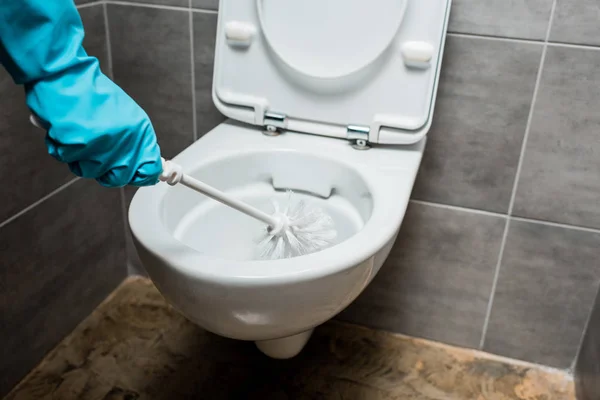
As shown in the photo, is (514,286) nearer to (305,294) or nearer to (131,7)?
(305,294)

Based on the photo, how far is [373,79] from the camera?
2.94 feet

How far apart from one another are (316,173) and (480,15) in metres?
0.36

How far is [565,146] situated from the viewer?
0.95 m

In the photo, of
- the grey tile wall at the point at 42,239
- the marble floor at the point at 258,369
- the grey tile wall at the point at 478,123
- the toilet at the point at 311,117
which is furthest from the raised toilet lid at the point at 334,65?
the marble floor at the point at 258,369

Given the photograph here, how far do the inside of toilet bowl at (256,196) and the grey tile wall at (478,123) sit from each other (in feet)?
0.78

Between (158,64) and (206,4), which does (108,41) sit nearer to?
(158,64)

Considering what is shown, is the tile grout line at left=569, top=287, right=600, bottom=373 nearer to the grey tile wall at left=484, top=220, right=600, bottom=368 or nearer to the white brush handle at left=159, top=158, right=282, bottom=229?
the grey tile wall at left=484, top=220, right=600, bottom=368

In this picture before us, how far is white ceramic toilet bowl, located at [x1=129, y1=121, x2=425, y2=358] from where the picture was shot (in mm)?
609

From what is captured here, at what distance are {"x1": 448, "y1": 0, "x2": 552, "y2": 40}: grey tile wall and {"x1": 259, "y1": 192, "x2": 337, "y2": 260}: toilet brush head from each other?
1.31 ft

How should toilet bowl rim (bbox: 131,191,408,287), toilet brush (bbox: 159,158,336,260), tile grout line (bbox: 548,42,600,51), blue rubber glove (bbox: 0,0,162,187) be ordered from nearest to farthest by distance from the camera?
blue rubber glove (bbox: 0,0,162,187) < toilet bowl rim (bbox: 131,191,408,287) < toilet brush (bbox: 159,158,336,260) < tile grout line (bbox: 548,42,600,51)

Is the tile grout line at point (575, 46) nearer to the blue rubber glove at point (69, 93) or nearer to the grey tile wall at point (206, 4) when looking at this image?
the grey tile wall at point (206, 4)

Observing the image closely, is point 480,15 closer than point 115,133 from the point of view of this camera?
No

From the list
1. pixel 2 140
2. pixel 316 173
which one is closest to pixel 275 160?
pixel 316 173

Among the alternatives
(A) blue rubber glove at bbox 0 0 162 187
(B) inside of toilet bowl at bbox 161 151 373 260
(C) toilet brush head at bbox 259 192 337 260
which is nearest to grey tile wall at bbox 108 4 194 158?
(B) inside of toilet bowl at bbox 161 151 373 260
